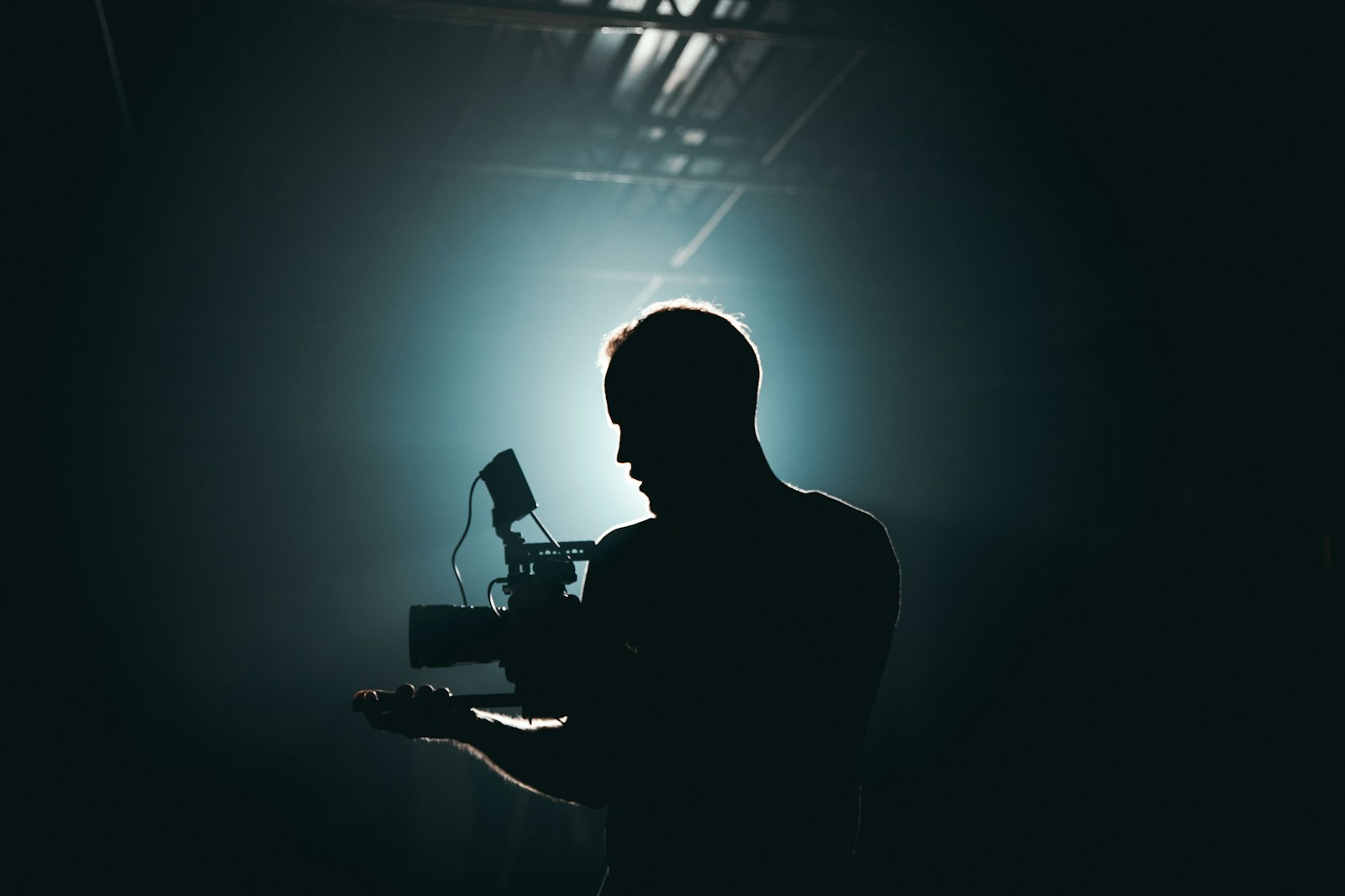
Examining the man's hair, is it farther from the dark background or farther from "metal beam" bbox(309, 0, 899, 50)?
the dark background

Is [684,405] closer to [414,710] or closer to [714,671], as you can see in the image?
[714,671]

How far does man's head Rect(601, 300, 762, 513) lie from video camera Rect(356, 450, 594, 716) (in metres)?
0.14

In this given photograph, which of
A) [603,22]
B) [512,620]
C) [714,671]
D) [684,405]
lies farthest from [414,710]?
[603,22]

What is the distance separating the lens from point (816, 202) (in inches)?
249

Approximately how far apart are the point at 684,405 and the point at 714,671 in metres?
0.35

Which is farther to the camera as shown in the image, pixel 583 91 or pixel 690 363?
pixel 583 91

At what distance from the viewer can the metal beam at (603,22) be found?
4.43m

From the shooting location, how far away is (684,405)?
1.26m

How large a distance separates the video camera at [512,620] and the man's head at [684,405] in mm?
145

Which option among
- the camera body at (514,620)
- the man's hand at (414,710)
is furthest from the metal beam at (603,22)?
the man's hand at (414,710)

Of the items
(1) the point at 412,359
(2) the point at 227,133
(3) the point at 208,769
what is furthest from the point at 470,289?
(3) the point at 208,769

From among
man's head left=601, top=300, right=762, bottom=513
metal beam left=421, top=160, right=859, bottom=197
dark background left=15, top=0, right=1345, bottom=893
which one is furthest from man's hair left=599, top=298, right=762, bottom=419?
metal beam left=421, top=160, right=859, bottom=197

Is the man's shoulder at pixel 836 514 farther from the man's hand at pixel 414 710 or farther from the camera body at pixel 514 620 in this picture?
the man's hand at pixel 414 710

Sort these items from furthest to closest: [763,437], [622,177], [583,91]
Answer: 1. [763,437]
2. [622,177]
3. [583,91]
